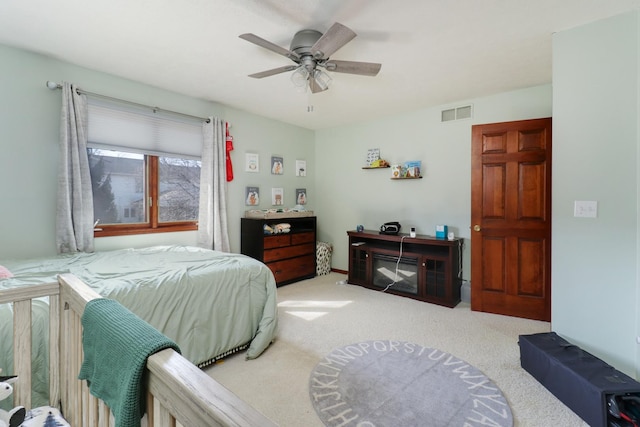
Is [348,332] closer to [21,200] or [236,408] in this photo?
[236,408]

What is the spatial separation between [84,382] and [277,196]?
3579mm

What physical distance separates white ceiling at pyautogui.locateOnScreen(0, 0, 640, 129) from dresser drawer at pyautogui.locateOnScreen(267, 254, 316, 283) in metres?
2.22

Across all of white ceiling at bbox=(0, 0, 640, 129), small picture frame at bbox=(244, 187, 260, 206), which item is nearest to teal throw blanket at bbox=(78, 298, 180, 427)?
white ceiling at bbox=(0, 0, 640, 129)

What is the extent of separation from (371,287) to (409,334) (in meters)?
1.36

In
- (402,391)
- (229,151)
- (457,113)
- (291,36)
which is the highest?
(291,36)

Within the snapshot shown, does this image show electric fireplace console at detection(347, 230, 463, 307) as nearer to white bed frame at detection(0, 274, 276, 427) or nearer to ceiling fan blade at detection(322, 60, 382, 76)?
ceiling fan blade at detection(322, 60, 382, 76)

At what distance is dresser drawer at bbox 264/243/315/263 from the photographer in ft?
12.8

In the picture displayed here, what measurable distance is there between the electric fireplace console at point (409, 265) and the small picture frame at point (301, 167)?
148cm

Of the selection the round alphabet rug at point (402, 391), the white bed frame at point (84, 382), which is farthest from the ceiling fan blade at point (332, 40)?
the round alphabet rug at point (402, 391)

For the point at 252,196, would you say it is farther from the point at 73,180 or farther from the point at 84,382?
the point at 84,382

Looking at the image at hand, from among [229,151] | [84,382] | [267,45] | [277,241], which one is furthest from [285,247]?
[84,382]

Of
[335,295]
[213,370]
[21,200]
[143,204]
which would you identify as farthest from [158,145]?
[335,295]

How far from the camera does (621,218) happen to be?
6.36ft

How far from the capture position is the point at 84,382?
45.5 inches
